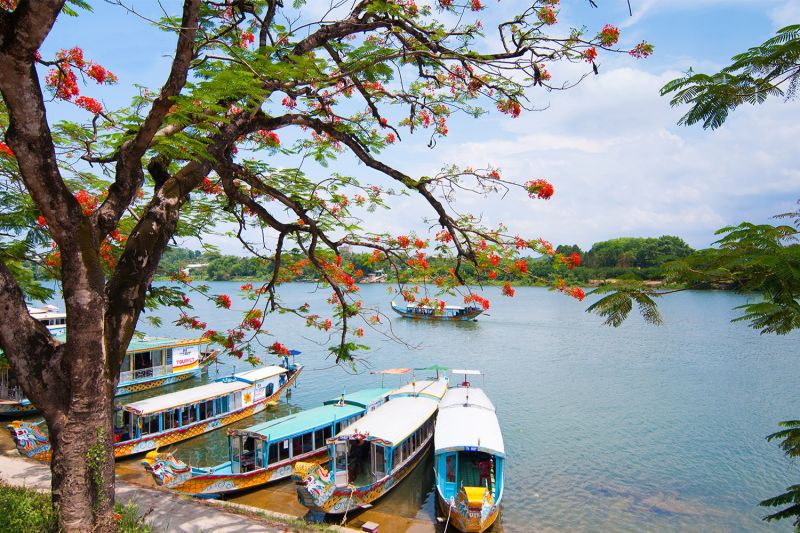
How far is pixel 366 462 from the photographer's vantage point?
12547 millimetres

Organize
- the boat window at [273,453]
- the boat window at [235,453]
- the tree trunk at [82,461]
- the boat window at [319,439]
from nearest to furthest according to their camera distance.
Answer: the tree trunk at [82,461] → the boat window at [235,453] → the boat window at [273,453] → the boat window at [319,439]

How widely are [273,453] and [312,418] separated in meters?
1.67

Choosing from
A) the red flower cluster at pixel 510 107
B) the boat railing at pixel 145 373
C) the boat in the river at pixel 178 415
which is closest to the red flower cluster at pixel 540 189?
the red flower cluster at pixel 510 107

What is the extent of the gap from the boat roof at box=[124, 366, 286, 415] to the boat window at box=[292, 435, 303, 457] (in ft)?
16.3

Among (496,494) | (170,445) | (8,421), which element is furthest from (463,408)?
(8,421)

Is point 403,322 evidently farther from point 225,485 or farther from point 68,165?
point 68,165

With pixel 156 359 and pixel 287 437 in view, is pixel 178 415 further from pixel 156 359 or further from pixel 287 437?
pixel 156 359

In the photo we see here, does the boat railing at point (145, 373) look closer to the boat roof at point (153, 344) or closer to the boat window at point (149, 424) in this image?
the boat roof at point (153, 344)

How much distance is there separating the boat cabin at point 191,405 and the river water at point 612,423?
82cm

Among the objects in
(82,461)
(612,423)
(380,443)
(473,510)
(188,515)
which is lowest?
(612,423)

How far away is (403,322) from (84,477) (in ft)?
138

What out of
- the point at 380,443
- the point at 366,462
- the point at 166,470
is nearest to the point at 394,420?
the point at 366,462

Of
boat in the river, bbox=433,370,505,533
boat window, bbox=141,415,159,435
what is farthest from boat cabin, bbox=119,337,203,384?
boat in the river, bbox=433,370,505,533

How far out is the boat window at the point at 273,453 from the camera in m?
12.6
